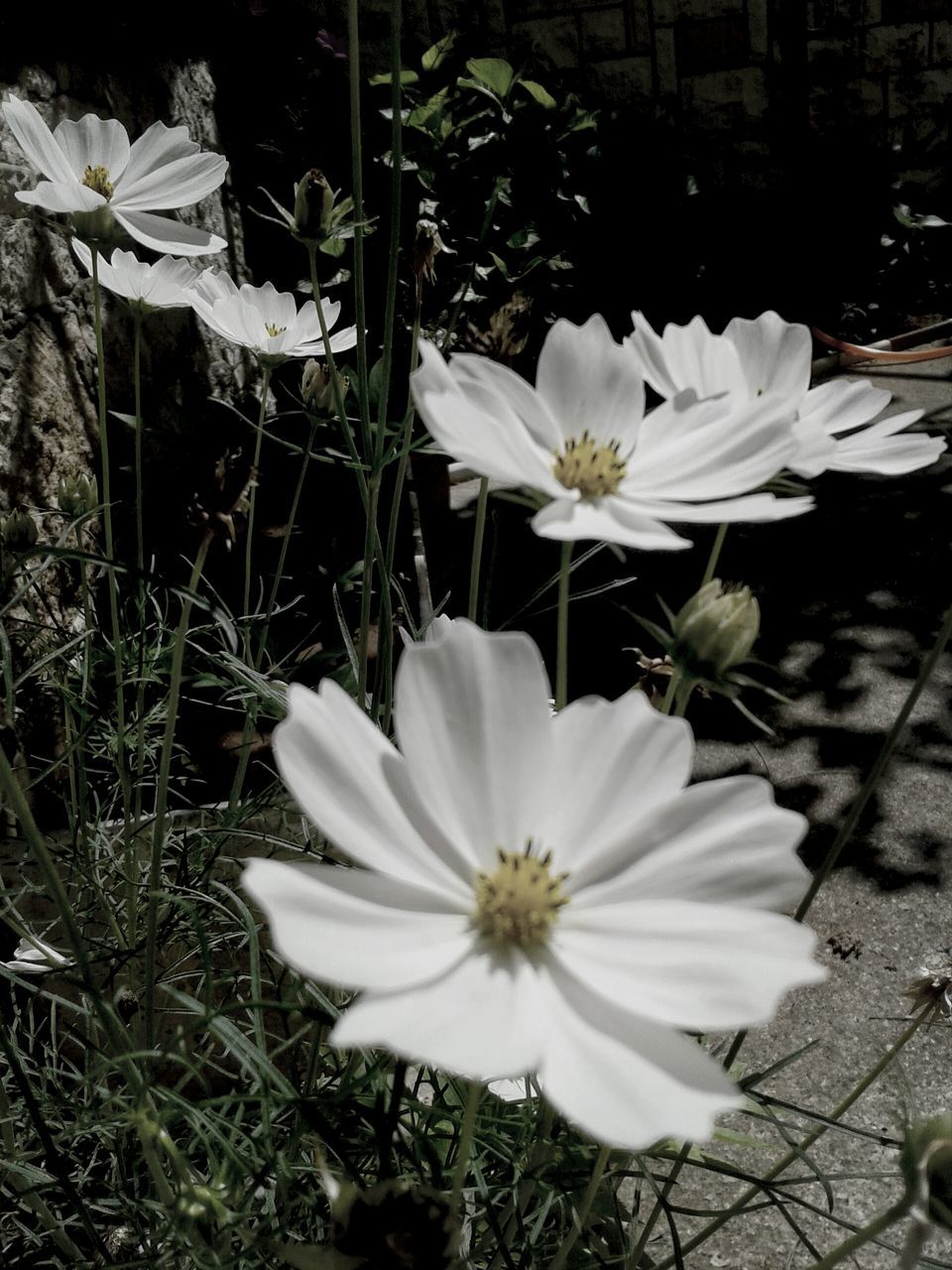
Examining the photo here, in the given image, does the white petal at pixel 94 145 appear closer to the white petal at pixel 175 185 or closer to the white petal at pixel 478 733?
the white petal at pixel 175 185

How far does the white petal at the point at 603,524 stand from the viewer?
0.96 feet

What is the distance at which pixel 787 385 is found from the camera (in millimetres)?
437

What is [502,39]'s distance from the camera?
3582mm

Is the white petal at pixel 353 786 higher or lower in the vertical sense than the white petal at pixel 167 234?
lower

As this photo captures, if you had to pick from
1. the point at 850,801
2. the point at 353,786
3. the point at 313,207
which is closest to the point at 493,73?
the point at 850,801

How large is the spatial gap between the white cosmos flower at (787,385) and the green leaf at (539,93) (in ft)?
9.68

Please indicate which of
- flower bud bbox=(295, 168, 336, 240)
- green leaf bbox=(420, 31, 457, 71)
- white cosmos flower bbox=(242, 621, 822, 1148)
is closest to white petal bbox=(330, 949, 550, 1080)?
white cosmos flower bbox=(242, 621, 822, 1148)

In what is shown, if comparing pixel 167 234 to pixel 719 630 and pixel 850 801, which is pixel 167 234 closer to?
pixel 719 630

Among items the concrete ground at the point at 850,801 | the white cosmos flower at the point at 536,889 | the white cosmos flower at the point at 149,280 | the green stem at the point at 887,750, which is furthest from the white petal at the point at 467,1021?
the white cosmos flower at the point at 149,280

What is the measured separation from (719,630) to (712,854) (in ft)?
0.27

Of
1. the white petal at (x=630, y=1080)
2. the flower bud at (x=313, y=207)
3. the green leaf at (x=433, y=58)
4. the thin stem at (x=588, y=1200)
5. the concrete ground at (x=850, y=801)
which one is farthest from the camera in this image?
the green leaf at (x=433, y=58)

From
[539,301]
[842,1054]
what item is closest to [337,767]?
[842,1054]

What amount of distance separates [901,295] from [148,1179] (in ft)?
13.2

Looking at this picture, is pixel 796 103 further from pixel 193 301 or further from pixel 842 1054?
pixel 193 301
